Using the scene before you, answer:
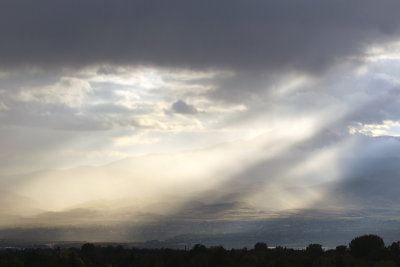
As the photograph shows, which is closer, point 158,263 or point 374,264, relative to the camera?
point 374,264

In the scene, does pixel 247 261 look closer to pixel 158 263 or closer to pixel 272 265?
pixel 272 265

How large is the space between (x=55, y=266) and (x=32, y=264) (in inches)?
510

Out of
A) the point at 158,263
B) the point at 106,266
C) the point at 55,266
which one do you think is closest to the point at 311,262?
the point at 158,263

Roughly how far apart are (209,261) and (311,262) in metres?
37.4

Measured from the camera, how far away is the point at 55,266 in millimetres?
190375

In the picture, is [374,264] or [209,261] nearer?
[374,264]

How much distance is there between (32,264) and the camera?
19775 centimetres

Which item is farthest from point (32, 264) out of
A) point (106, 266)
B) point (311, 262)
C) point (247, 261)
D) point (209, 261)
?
point (311, 262)

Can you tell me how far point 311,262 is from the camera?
7490 inches

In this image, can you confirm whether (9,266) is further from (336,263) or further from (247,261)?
(336,263)

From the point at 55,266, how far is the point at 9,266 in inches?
631

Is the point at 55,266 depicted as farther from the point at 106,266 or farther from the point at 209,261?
the point at 209,261

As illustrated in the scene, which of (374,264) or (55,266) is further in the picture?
(55,266)

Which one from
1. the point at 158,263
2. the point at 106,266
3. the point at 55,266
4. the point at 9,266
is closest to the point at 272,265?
the point at 158,263
